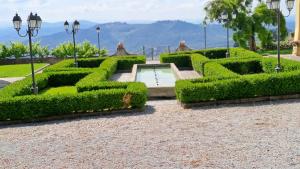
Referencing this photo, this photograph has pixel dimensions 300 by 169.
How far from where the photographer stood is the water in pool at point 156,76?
65.8 feet

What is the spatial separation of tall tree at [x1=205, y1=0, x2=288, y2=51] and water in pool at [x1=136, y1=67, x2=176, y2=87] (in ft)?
35.2

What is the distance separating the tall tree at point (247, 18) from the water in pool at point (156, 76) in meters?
10.7

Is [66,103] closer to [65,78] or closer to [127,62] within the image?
[65,78]

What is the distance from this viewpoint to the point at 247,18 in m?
34.5

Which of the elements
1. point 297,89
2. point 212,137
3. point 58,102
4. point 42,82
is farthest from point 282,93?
point 42,82

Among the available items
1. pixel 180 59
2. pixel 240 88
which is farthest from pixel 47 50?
pixel 240 88

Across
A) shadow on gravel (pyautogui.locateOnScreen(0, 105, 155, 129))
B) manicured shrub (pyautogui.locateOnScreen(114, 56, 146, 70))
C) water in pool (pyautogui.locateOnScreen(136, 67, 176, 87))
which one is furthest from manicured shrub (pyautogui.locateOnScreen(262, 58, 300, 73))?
manicured shrub (pyautogui.locateOnScreen(114, 56, 146, 70))

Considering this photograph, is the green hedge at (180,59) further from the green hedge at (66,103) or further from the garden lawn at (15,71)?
the green hedge at (66,103)

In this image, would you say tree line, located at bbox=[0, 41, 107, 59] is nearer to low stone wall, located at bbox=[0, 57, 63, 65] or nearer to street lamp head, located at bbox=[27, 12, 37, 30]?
low stone wall, located at bbox=[0, 57, 63, 65]

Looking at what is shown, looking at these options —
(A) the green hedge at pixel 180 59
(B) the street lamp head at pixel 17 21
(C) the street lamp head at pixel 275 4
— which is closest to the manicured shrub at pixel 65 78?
(B) the street lamp head at pixel 17 21

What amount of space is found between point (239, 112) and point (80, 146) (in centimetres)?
449

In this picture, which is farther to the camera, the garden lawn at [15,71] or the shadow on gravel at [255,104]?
the garden lawn at [15,71]

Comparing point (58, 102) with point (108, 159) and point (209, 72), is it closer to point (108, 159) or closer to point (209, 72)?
point (108, 159)

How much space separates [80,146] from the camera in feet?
31.1
